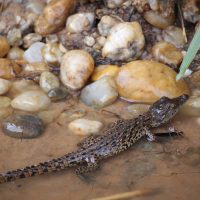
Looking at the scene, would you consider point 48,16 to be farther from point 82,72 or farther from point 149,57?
point 149,57

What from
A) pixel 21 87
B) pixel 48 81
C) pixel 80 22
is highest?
pixel 80 22

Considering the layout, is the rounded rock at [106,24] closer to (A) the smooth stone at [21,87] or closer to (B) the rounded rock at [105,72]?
(B) the rounded rock at [105,72]

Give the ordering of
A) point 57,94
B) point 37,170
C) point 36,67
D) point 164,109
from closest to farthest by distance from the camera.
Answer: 1. point 37,170
2. point 164,109
3. point 57,94
4. point 36,67

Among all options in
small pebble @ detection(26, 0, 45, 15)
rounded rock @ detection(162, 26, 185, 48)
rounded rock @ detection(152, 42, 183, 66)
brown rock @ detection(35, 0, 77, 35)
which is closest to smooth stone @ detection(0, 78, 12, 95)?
brown rock @ detection(35, 0, 77, 35)

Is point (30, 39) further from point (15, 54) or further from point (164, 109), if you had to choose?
point (164, 109)

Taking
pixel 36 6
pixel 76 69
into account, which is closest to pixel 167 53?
pixel 76 69
